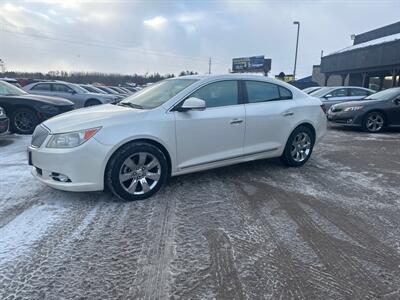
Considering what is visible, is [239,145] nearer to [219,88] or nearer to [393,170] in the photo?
[219,88]

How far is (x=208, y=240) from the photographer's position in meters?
3.15

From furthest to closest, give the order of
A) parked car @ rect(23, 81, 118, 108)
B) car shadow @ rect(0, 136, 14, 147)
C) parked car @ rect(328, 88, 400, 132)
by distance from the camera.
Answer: parked car @ rect(23, 81, 118, 108) < parked car @ rect(328, 88, 400, 132) < car shadow @ rect(0, 136, 14, 147)

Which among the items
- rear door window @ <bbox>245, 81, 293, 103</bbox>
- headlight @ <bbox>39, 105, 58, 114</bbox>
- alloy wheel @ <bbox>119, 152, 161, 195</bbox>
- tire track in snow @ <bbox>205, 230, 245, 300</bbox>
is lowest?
tire track in snow @ <bbox>205, 230, 245, 300</bbox>

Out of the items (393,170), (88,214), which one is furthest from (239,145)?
(393,170)

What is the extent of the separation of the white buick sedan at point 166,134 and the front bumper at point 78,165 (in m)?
0.01

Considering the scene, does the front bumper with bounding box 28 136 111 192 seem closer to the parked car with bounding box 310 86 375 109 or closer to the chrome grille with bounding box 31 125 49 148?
the chrome grille with bounding box 31 125 49 148

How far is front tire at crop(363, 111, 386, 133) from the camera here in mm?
10203

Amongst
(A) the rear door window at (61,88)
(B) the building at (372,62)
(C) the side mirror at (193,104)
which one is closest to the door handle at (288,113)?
Answer: (C) the side mirror at (193,104)

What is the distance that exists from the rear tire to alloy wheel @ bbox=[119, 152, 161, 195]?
2492 millimetres

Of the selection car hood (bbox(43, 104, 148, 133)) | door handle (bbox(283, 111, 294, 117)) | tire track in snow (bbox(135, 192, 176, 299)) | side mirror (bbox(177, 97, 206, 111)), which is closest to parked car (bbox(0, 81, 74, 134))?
car hood (bbox(43, 104, 148, 133))

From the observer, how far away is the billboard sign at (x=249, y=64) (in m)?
53.9

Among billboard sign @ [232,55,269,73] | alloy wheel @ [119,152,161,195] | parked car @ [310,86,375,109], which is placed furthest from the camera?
billboard sign @ [232,55,269,73]

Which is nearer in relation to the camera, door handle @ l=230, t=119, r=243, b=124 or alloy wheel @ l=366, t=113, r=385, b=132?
door handle @ l=230, t=119, r=243, b=124

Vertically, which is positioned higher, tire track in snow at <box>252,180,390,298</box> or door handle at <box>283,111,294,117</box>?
door handle at <box>283,111,294,117</box>
